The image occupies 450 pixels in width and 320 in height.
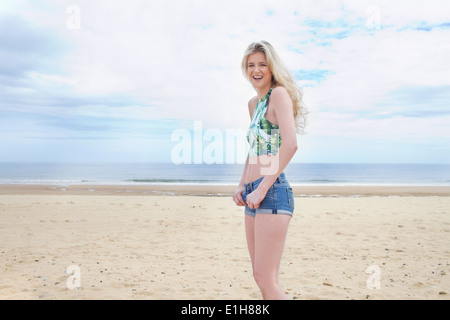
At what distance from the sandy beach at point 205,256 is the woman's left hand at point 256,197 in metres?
2.22

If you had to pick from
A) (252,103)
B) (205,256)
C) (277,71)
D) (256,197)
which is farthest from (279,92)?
(205,256)

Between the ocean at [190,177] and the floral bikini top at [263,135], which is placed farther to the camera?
the ocean at [190,177]

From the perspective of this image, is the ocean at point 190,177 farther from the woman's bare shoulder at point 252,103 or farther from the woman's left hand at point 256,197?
the woman's left hand at point 256,197

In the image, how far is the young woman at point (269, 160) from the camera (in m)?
1.97

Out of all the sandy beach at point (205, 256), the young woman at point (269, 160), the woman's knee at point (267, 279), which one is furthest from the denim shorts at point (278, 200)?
the sandy beach at point (205, 256)

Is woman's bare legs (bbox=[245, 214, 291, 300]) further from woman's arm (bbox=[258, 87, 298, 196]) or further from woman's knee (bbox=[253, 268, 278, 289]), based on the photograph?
woman's arm (bbox=[258, 87, 298, 196])

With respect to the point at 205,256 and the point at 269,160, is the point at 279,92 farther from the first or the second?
the point at 205,256

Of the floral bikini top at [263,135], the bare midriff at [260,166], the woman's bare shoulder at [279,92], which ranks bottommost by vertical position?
the bare midriff at [260,166]

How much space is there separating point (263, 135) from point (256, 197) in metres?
0.40

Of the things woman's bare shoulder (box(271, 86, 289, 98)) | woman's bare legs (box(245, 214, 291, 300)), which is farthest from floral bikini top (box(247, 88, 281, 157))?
woman's bare legs (box(245, 214, 291, 300))

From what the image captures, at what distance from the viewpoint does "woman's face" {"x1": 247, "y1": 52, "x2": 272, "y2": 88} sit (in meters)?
2.17

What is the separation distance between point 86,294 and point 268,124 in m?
3.12

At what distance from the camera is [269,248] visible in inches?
78.7
